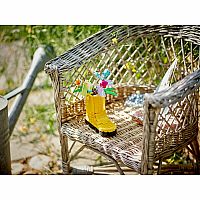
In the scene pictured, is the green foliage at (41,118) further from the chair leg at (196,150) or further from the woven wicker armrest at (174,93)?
the woven wicker armrest at (174,93)

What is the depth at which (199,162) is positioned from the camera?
1.93 m

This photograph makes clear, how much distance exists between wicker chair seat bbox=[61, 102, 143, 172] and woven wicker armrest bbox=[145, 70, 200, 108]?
0.24 metres

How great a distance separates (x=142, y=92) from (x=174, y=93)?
545 mm

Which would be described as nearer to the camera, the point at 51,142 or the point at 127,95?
the point at 127,95

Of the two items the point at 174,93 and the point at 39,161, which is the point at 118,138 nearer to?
the point at 174,93

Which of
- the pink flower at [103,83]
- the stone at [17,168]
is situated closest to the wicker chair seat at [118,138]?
the pink flower at [103,83]

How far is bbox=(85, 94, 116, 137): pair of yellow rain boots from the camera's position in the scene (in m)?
1.81

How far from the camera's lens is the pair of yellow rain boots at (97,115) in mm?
1810

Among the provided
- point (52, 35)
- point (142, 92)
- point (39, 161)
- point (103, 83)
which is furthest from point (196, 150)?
point (52, 35)
